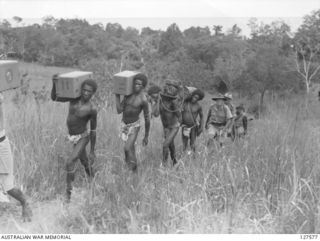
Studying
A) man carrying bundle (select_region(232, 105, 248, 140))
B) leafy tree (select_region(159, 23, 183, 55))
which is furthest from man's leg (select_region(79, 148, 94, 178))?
leafy tree (select_region(159, 23, 183, 55))

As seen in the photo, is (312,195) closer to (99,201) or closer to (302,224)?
(302,224)

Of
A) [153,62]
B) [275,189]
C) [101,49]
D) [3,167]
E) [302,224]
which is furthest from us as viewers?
[101,49]

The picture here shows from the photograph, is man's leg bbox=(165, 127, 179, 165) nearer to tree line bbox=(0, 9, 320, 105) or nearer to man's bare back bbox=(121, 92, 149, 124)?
man's bare back bbox=(121, 92, 149, 124)

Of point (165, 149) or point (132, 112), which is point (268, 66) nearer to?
point (165, 149)

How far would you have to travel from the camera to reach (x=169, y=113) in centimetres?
495

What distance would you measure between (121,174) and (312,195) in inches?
80.5

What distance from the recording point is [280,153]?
438 cm

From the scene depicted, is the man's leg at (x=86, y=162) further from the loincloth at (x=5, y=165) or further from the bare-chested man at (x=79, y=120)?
the loincloth at (x=5, y=165)

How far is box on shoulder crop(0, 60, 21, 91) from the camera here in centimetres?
376

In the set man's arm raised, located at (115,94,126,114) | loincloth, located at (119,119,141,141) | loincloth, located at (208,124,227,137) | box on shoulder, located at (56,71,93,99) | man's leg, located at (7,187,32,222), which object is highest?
box on shoulder, located at (56,71,93,99)

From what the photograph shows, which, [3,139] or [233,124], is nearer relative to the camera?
[3,139]

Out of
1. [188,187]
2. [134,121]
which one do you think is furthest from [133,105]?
[188,187]

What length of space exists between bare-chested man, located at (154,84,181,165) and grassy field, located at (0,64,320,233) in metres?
0.29

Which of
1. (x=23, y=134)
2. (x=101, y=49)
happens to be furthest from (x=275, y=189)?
(x=101, y=49)
